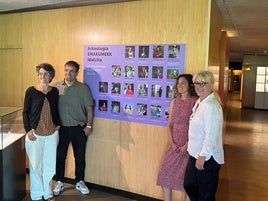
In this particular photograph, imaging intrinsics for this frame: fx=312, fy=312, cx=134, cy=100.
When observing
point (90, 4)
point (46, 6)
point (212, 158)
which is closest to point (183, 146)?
point (212, 158)

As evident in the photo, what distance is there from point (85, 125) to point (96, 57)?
0.93 metres

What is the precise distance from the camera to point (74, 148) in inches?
167

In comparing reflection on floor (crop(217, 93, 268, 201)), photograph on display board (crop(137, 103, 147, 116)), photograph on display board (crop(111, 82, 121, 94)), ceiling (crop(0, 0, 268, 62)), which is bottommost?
reflection on floor (crop(217, 93, 268, 201))

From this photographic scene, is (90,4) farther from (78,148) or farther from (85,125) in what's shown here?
(78,148)

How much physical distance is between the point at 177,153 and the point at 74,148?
1541 mm

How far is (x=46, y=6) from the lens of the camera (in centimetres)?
461

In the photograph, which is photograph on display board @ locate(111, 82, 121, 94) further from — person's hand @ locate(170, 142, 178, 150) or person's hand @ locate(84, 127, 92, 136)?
person's hand @ locate(170, 142, 178, 150)

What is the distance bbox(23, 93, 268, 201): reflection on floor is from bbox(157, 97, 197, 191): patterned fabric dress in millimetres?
895

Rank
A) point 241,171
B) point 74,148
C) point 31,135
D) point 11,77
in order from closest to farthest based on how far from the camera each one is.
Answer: point 31,135
point 74,148
point 11,77
point 241,171

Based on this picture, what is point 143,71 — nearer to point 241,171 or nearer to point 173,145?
point 173,145

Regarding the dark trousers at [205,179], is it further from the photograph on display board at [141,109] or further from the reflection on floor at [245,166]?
the reflection on floor at [245,166]

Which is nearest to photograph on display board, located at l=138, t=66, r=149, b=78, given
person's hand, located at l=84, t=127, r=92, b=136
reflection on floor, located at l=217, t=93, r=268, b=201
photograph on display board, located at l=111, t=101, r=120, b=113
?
photograph on display board, located at l=111, t=101, r=120, b=113

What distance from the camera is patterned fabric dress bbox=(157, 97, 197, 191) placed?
3342mm

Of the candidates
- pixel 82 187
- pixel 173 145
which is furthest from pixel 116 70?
pixel 82 187
